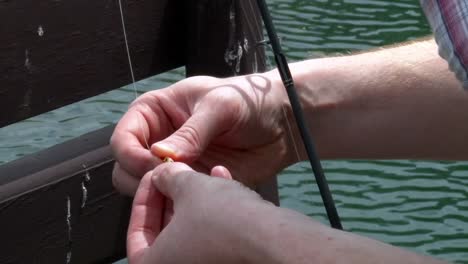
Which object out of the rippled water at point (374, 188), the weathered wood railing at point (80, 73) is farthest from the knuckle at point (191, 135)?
the rippled water at point (374, 188)

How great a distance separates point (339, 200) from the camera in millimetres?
3930

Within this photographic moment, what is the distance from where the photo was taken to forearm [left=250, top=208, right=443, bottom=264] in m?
1.19

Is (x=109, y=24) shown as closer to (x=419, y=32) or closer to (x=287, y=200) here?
(x=287, y=200)

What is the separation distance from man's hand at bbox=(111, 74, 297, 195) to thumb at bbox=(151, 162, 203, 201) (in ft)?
0.61

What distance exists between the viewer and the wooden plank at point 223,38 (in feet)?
7.38

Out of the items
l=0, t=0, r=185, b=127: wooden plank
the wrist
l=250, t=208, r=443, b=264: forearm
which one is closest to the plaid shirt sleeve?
l=250, t=208, r=443, b=264: forearm

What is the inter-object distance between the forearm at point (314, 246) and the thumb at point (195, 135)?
0.47m

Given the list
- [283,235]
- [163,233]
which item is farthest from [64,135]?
[283,235]

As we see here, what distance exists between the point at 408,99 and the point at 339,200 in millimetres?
2013

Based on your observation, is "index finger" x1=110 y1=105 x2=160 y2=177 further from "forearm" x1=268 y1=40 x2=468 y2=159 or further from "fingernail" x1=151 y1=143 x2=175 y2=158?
"forearm" x1=268 y1=40 x2=468 y2=159

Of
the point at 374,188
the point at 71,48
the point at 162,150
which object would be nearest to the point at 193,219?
the point at 162,150

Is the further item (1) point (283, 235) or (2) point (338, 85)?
(2) point (338, 85)

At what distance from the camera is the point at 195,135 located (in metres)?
1.79

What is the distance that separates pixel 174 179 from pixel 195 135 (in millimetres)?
246
